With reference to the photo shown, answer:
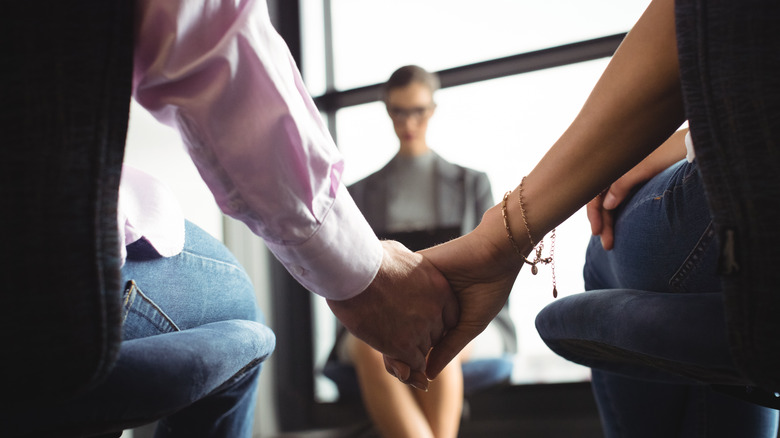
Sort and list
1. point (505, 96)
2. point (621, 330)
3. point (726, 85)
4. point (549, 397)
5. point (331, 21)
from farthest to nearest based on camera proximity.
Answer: point (331, 21) < point (505, 96) < point (549, 397) < point (621, 330) < point (726, 85)

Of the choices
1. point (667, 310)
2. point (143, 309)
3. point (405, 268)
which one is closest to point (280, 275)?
point (405, 268)

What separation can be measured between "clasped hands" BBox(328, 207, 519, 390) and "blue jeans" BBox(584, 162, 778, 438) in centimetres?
16

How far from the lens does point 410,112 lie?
91.2 inches

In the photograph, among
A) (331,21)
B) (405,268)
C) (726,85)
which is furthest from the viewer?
(331,21)

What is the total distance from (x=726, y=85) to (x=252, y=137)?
37cm

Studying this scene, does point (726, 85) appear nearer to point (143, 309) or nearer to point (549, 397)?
point (143, 309)

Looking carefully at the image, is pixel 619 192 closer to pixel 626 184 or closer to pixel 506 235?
pixel 626 184

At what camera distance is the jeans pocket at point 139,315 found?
1.67ft

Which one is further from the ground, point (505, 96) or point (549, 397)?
point (505, 96)

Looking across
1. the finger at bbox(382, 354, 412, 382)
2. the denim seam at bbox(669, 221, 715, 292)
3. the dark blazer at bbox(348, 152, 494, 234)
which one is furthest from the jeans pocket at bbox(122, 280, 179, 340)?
the dark blazer at bbox(348, 152, 494, 234)

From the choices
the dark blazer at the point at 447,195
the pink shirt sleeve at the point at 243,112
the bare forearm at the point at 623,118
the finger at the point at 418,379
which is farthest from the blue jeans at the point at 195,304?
the dark blazer at the point at 447,195

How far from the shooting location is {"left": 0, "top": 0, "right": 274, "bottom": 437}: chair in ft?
1.10

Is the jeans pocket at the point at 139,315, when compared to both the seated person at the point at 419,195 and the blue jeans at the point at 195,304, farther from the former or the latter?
the seated person at the point at 419,195

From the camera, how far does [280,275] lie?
2.62 meters
